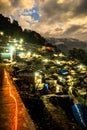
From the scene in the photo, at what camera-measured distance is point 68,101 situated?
1925 centimetres

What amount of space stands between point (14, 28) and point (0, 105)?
151 m

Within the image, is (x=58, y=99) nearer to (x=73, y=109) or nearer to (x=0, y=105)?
(x=73, y=109)

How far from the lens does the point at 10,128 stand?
16.8ft

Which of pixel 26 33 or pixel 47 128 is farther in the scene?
Answer: pixel 26 33

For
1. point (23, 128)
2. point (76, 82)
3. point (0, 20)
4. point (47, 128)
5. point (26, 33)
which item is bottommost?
point (76, 82)

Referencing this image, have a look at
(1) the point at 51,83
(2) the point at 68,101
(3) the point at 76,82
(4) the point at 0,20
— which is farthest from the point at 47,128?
(4) the point at 0,20

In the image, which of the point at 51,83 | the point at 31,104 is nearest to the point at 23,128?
the point at 31,104

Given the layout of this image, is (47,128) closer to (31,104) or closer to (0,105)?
(0,105)

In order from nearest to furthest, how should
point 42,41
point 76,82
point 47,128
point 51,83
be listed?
point 47,128
point 51,83
point 76,82
point 42,41

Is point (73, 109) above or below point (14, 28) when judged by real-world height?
below

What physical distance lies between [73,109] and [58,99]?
170 centimetres

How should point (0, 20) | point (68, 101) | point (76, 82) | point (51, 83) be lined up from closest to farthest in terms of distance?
point (68, 101) < point (51, 83) < point (76, 82) < point (0, 20)

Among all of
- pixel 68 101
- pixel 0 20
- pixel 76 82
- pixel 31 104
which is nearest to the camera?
pixel 31 104

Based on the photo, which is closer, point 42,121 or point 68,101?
point 42,121
